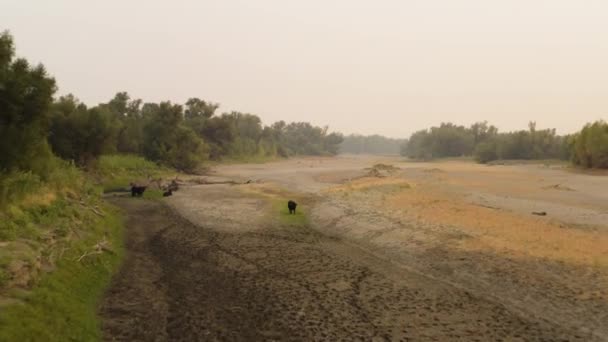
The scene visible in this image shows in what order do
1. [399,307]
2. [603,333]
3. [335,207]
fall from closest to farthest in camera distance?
[603,333]
[399,307]
[335,207]

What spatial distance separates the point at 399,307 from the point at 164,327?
6.47 metres

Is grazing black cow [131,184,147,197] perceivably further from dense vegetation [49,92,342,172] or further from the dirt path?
the dirt path

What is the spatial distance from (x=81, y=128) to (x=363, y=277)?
3642 centimetres

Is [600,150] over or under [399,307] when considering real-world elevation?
over

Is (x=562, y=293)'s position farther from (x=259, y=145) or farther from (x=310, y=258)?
(x=259, y=145)

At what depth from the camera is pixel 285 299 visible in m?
13.5

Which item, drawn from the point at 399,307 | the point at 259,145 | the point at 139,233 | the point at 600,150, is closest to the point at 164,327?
the point at 399,307

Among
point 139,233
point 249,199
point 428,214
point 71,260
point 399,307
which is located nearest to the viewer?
point 399,307

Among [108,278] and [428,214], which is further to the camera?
[428,214]

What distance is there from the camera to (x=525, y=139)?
415 ft

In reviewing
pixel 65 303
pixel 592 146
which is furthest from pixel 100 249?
pixel 592 146

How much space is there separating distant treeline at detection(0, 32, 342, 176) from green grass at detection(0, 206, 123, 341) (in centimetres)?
721

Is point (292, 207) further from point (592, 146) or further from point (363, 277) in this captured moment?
point (592, 146)

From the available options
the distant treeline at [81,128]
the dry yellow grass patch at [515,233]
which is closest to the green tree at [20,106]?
the distant treeline at [81,128]
